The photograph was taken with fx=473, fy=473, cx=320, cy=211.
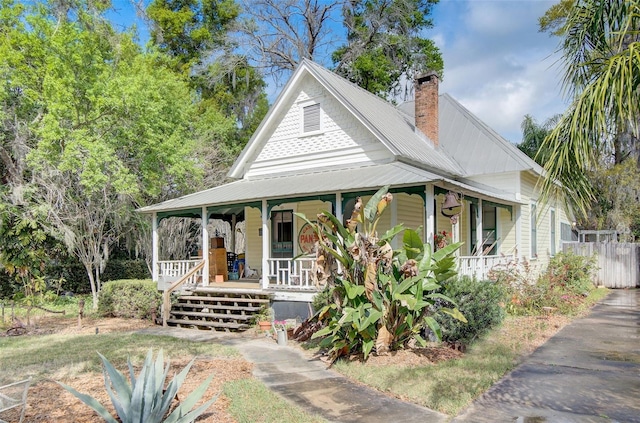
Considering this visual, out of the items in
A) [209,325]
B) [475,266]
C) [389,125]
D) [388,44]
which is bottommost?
[209,325]

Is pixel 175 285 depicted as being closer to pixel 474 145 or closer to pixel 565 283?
pixel 474 145

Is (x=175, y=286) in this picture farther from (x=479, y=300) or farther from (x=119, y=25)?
(x=119, y=25)

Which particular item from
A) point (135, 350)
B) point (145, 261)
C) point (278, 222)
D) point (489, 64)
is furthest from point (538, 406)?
point (145, 261)

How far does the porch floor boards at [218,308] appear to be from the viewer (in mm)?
12703

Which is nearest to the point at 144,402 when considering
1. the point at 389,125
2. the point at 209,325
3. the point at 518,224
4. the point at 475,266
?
the point at 209,325

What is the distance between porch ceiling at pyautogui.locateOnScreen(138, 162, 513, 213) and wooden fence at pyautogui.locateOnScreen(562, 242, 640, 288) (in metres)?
9.22

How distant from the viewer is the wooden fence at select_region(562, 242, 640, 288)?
2081cm

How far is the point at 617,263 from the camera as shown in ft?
68.8

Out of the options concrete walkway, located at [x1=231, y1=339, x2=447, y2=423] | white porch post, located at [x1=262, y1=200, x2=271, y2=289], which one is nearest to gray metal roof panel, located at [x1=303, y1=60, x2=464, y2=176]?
white porch post, located at [x1=262, y1=200, x2=271, y2=289]

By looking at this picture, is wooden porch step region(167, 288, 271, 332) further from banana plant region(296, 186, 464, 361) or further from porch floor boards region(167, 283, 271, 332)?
banana plant region(296, 186, 464, 361)

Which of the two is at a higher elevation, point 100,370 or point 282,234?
point 282,234

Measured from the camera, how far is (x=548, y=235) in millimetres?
20047

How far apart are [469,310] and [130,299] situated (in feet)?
34.7

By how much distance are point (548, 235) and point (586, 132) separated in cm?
1722
